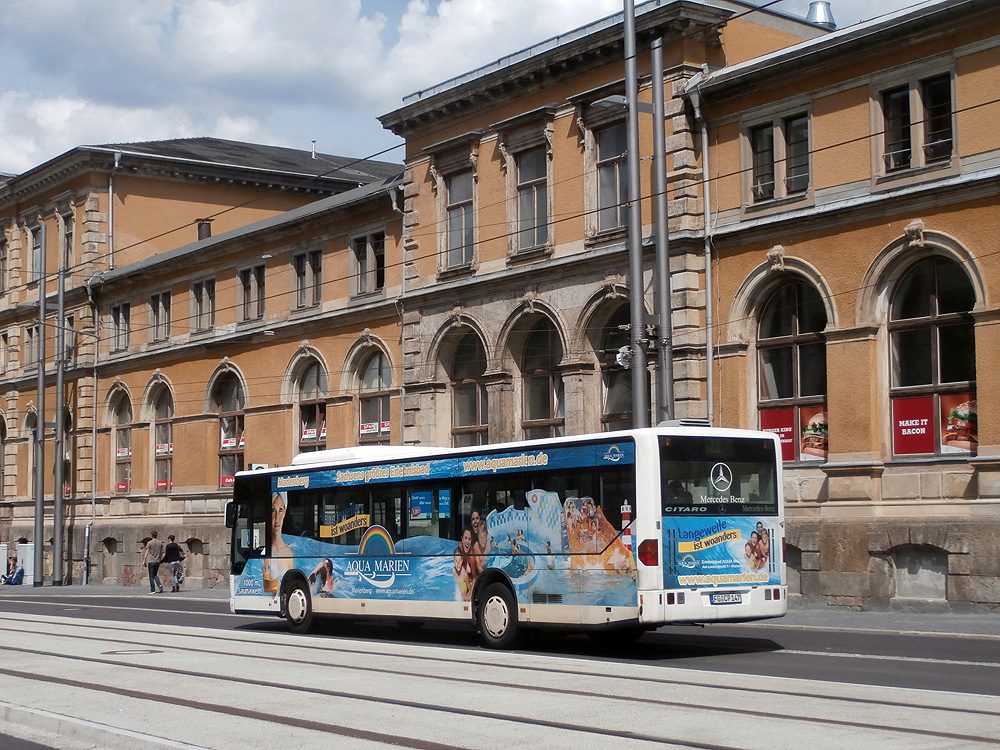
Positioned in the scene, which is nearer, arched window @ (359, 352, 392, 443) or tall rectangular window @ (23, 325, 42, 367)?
arched window @ (359, 352, 392, 443)

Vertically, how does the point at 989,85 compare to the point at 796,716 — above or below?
above

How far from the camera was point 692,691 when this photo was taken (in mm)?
12570

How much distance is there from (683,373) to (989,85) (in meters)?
7.76

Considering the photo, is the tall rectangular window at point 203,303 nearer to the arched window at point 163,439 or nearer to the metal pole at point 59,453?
the arched window at point 163,439

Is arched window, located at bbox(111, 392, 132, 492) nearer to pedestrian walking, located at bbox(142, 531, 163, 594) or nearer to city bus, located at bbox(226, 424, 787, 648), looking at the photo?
pedestrian walking, located at bbox(142, 531, 163, 594)

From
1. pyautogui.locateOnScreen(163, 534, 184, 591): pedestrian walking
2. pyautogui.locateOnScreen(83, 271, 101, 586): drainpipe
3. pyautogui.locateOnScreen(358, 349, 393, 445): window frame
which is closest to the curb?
pyautogui.locateOnScreen(358, 349, 393, 445): window frame

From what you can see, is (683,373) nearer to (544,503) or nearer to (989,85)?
(989,85)

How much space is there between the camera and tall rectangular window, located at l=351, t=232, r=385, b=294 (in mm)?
36625

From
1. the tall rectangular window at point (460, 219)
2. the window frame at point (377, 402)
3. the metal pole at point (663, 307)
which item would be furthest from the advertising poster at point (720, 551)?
the window frame at point (377, 402)

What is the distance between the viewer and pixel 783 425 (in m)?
25.9

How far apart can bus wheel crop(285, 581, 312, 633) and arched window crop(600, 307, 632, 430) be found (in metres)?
8.93

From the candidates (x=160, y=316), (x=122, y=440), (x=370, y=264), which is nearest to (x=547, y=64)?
(x=370, y=264)

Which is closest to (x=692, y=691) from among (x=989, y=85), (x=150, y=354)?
(x=989, y=85)

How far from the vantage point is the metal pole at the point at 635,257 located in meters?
22.3
